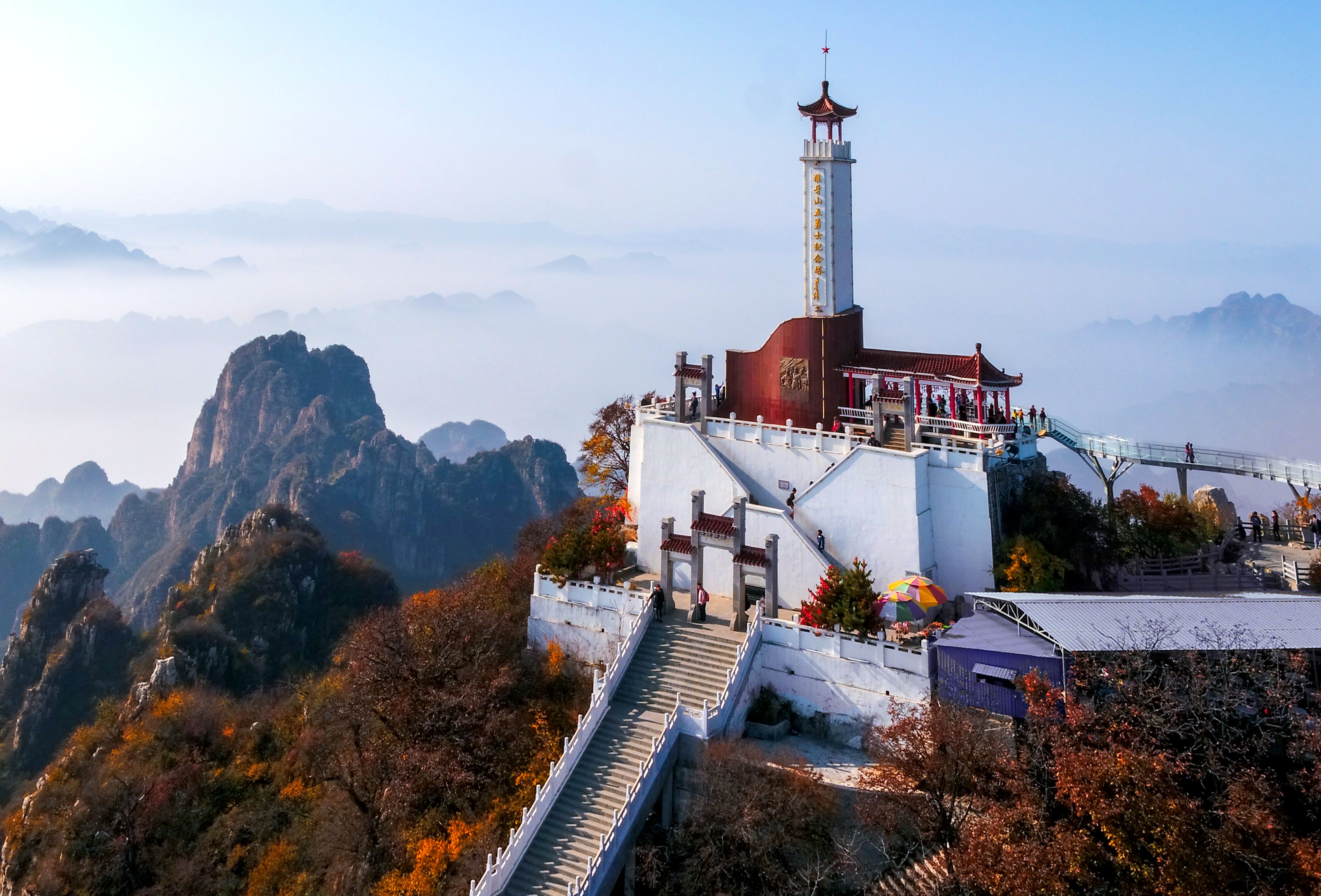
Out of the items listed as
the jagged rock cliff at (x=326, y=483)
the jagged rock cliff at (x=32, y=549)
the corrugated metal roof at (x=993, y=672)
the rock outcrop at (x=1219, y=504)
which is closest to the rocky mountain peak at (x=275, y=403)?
the jagged rock cliff at (x=326, y=483)

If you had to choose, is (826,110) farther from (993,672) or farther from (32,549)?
(32,549)

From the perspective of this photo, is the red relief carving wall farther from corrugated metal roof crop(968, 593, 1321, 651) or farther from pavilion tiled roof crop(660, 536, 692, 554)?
corrugated metal roof crop(968, 593, 1321, 651)

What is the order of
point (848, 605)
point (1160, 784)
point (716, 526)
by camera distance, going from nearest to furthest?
1. point (1160, 784)
2. point (848, 605)
3. point (716, 526)

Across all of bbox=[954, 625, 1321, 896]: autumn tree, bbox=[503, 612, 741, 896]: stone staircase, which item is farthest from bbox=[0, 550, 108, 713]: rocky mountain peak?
bbox=[954, 625, 1321, 896]: autumn tree

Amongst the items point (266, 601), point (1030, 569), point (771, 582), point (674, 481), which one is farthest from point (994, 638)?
point (266, 601)

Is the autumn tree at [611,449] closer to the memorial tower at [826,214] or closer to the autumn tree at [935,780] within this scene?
the memorial tower at [826,214]

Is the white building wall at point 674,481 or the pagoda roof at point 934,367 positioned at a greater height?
the pagoda roof at point 934,367
